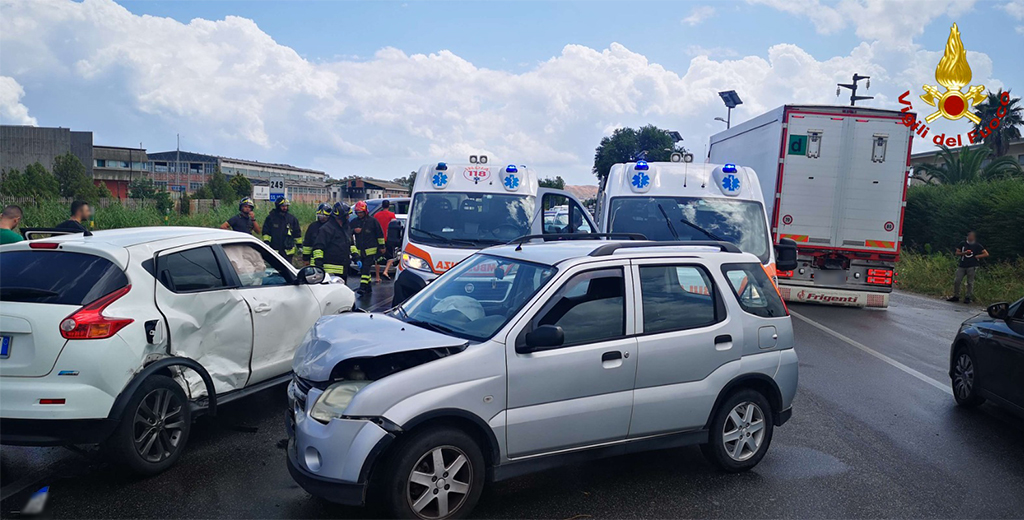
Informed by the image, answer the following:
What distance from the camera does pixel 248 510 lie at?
418 cm

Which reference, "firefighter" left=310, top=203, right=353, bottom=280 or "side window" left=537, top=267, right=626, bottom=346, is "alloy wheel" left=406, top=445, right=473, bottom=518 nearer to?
"side window" left=537, top=267, right=626, bottom=346

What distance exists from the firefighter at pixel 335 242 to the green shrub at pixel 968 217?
17041 mm

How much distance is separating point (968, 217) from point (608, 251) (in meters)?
20.7

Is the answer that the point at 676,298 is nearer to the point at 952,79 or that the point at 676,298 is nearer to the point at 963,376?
the point at 963,376

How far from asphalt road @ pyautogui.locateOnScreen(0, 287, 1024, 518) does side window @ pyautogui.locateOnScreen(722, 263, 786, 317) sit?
116 centimetres

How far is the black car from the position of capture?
6.05 meters

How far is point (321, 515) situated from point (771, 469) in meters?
3.18

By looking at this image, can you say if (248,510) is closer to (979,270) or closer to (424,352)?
(424,352)

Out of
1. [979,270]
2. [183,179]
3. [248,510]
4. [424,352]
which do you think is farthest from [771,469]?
[183,179]

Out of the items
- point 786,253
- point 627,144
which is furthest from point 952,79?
point 627,144

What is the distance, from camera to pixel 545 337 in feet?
13.2

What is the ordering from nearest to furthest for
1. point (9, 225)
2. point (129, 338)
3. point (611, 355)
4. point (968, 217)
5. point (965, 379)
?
point (611, 355) < point (129, 338) < point (965, 379) < point (9, 225) < point (968, 217)

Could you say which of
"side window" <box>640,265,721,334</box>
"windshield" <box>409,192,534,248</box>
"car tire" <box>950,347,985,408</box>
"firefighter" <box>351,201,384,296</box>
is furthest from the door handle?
"firefighter" <box>351,201,384,296</box>

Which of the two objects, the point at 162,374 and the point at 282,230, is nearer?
the point at 162,374
